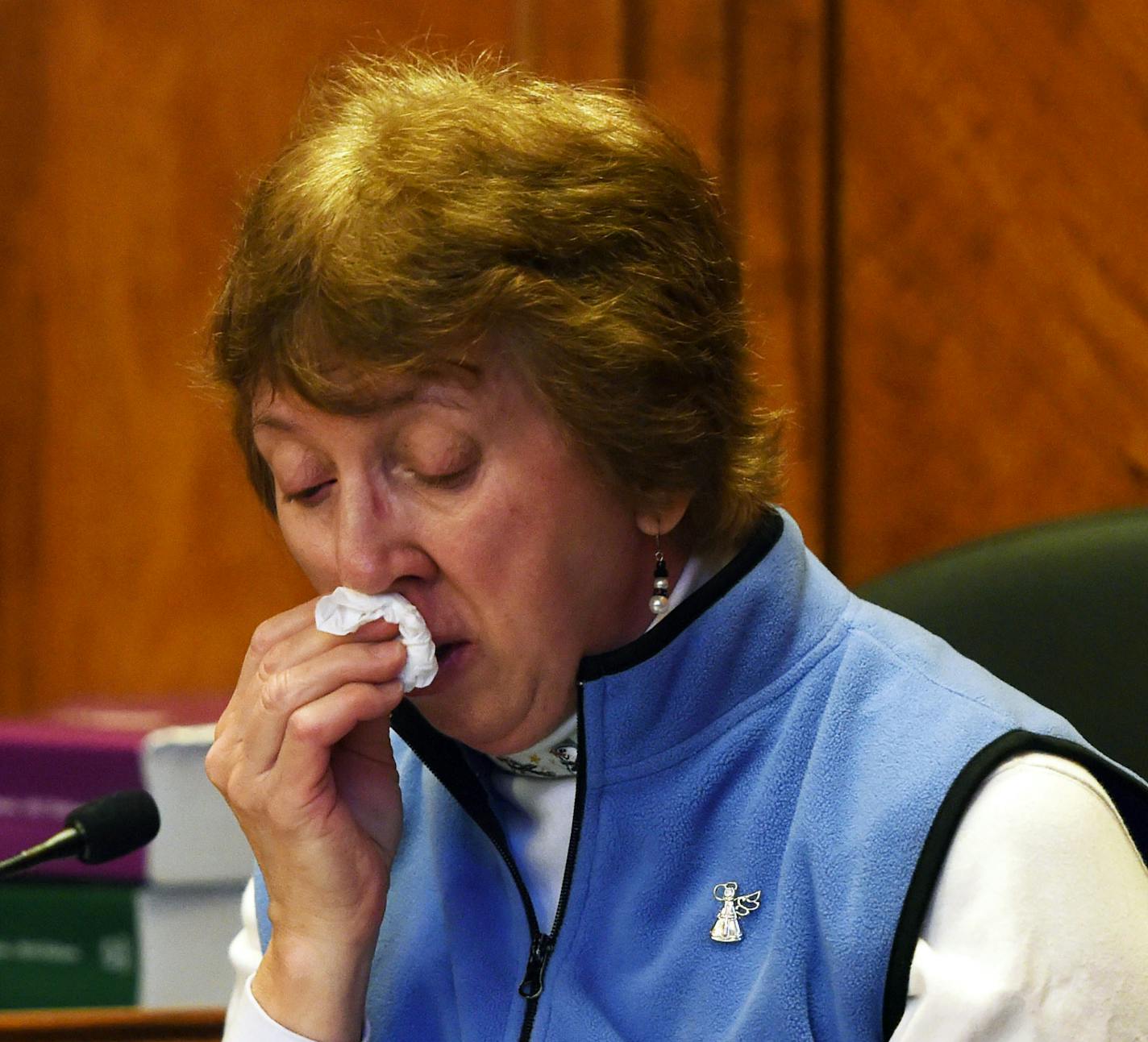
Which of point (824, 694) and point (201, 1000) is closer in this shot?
point (824, 694)

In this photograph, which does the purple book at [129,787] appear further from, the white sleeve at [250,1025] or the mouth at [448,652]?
the mouth at [448,652]

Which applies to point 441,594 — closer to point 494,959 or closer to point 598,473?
point 598,473

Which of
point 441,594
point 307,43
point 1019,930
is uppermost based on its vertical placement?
point 307,43

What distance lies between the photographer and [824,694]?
3.98ft

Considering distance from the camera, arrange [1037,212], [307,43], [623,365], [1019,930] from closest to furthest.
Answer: [1019,930], [623,365], [1037,212], [307,43]

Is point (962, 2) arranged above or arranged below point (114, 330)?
above

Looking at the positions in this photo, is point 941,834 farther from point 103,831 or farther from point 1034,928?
point 103,831

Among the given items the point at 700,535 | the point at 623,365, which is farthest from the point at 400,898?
the point at 623,365

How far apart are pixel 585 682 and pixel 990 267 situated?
0.92 meters

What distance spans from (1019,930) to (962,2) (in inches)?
47.4

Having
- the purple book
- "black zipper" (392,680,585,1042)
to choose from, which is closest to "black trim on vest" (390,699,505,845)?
"black zipper" (392,680,585,1042)

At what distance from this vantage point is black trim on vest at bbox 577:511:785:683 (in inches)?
46.3

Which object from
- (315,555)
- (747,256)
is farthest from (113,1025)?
(747,256)

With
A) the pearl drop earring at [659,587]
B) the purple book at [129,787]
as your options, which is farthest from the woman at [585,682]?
the purple book at [129,787]
